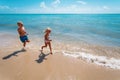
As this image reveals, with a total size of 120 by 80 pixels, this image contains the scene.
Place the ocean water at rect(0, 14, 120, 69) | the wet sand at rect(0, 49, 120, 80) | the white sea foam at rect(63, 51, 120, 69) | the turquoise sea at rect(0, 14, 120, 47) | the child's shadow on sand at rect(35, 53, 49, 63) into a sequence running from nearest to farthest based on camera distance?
the wet sand at rect(0, 49, 120, 80)
the child's shadow on sand at rect(35, 53, 49, 63)
the white sea foam at rect(63, 51, 120, 69)
the ocean water at rect(0, 14, 120, 69)
the turquoise sea at rect(0, 14, 120, 47)

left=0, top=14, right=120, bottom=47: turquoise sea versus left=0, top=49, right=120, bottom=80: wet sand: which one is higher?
left=0, top=49, right=120, bottom=80: wet sand

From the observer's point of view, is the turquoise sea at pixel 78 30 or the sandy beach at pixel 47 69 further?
the turquoise sea at pixel 78 30

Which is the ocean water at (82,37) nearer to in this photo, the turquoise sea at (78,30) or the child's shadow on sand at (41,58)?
the turquoise sea at (78,30)

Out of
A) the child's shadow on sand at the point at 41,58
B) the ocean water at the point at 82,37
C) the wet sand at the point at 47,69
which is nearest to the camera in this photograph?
the wet sand at the point at 47,69

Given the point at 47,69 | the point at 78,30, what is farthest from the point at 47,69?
the point at 78,30

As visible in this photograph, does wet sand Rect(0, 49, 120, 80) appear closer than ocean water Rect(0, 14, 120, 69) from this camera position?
Yes

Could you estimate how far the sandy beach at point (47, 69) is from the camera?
480 cm

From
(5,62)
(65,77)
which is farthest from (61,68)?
(5,62)

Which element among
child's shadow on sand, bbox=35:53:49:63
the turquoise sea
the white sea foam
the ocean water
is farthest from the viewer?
the turquoise sea

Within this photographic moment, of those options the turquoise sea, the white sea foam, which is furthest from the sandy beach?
the turquoise sea

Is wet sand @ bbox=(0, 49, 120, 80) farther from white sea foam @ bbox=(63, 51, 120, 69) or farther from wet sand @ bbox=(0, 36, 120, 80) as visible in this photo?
white sea foam @ bbox=(63, 51, 120, 69)

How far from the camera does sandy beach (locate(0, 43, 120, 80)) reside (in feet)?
15.8

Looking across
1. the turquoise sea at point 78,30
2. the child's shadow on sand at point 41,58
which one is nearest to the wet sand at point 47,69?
the child's shadow on sand at point 41,58

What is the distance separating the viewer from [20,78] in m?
4.62
